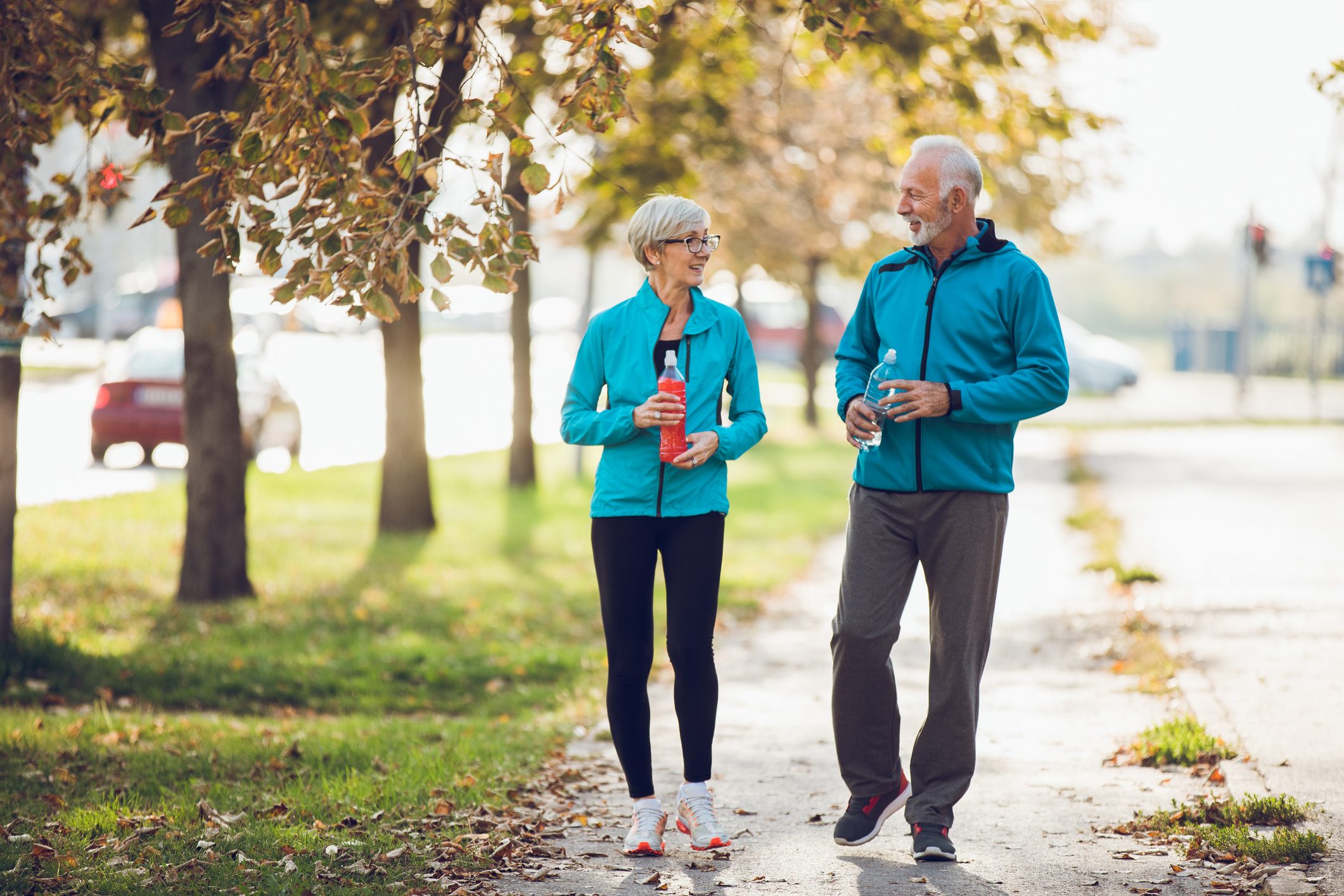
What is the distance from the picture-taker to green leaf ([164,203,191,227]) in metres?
5.28

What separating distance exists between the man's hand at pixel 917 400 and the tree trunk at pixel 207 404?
591cm

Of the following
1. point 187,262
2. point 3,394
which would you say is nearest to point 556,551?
point 187,262

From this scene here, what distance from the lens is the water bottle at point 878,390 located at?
4.63 m

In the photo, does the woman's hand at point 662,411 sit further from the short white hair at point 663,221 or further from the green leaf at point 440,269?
the green leaf at point 440,269

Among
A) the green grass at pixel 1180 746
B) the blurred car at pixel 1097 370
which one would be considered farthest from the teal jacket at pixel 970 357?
the blurred car at pixel 1097 370

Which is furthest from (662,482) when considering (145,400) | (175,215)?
(145,400)

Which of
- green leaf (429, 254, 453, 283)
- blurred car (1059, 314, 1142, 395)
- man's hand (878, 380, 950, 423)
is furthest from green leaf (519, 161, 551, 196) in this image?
blurred car (1059, 314, 1142, 395)

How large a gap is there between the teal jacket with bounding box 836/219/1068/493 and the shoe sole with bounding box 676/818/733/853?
3.96ft

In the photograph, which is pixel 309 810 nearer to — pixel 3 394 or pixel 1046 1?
pixel 3 394

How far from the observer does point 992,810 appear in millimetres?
5348

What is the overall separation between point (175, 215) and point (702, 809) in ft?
8.89

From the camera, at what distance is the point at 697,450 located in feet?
15.1

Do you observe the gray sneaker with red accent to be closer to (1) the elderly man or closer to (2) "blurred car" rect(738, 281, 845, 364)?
(1) the elderly man

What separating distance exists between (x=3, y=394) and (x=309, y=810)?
12.1 feet
